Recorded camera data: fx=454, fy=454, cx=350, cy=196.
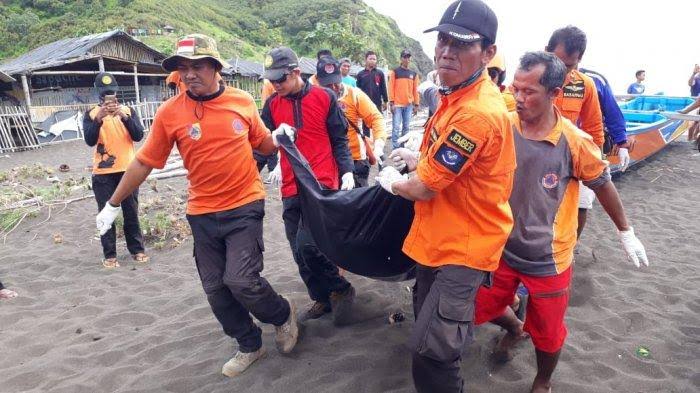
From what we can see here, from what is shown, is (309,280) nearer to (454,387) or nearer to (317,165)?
(317,165)

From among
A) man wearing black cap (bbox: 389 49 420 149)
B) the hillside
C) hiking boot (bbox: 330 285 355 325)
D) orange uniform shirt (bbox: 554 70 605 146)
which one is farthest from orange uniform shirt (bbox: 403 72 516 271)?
the hillside

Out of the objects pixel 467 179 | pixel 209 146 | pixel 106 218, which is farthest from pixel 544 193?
pixel 106 218

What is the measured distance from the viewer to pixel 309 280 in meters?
3.53

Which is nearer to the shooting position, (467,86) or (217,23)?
(467,86)

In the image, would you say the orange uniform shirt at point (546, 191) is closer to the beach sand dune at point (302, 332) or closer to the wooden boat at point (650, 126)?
the beach sand dune at point (302, 332)

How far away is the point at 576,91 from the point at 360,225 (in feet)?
7.24

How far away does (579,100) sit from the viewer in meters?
3.61

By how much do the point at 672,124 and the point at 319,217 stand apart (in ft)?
33.6

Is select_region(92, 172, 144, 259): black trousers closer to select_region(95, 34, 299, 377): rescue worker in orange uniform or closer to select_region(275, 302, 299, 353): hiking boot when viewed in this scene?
select_region(95, 34, 299, 377): rescue worker in orange uniform


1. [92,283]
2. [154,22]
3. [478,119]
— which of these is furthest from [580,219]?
[154,22]

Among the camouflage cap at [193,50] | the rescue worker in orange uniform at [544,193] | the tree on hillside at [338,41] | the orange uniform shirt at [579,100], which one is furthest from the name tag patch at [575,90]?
the tree on hillside at [338,41]

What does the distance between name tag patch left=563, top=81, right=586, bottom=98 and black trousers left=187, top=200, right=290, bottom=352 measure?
8.38 ft

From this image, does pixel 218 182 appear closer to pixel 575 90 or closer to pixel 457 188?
pixel 457 188

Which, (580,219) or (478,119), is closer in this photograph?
(478,119)
